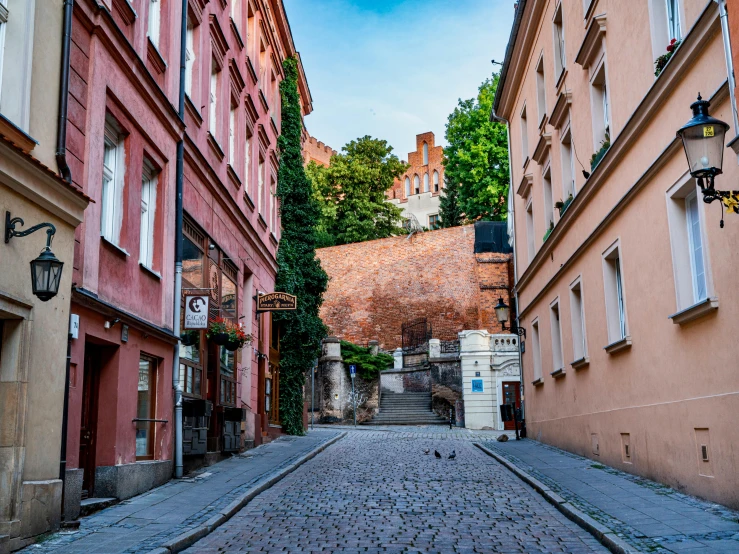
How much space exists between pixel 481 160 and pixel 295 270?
23.9 meters

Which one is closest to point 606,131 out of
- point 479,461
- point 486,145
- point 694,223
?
point 694,223

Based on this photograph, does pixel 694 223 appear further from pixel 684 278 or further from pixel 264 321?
pixel 264 321

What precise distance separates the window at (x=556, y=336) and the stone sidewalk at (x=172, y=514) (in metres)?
7.07

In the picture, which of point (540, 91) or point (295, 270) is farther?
point (295, 270)

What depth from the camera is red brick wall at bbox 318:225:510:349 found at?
42.6 metres

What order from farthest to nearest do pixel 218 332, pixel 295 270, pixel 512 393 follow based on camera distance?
pixel 512 393 < pixel 295 270 < pixel 218 332

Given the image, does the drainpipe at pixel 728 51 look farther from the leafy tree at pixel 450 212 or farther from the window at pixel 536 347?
the leafy tree at pixel 450 212

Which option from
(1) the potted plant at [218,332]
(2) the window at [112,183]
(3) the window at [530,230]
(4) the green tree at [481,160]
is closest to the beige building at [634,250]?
(3) the window at [530,230]

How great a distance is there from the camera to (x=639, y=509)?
931cm

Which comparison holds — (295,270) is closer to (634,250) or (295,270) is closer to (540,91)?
(540,91)

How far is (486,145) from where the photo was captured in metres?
46.8

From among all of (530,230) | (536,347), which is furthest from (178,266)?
(530,230)

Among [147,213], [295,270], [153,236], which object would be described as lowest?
[153,236]

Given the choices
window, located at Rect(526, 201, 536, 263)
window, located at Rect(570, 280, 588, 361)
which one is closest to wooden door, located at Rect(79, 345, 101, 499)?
window, located at Rect(570, 280, 588, 361)
